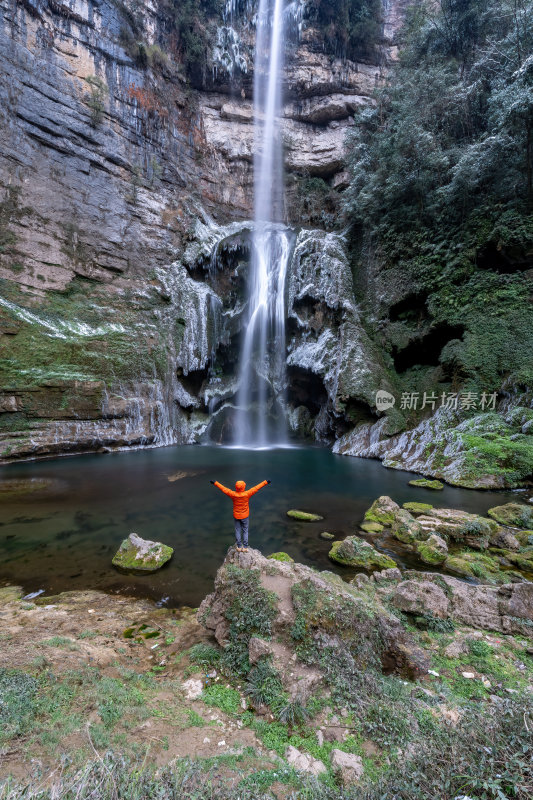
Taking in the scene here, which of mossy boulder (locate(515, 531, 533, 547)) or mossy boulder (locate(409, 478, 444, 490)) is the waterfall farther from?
mossy boulder (locate(515, 531, 533, 547))

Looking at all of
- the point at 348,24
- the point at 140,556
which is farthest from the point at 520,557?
the point at 348,24

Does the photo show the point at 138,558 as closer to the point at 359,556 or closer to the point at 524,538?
the point at 359,556

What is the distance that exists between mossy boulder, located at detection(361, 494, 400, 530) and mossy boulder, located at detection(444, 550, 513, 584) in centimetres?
171

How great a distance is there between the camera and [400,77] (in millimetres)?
→ 20688

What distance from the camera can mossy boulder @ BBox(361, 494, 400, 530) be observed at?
7.50m

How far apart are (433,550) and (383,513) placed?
6.22 feet

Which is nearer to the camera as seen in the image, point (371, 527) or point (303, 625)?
point (303, 625)

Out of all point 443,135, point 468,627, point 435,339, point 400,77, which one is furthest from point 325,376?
point 400,77

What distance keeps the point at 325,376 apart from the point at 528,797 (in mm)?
18617

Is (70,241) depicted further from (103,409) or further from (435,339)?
(435,339)

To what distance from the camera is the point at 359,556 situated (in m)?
5.72

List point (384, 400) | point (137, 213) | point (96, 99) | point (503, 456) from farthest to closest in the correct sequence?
point (137, 213), point (96, 99), point (384, 400), point (503, 456)

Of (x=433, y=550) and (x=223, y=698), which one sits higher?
(x=223, y=698)

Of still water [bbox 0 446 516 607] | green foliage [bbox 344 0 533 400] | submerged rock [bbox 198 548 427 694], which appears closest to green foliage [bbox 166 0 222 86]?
green foliage [bbox 344 0 533 400]
